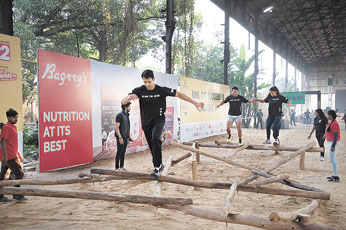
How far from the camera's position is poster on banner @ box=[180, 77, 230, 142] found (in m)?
11.4

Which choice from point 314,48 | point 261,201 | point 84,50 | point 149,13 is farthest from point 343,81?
point 261,201

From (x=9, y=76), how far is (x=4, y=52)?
0.49 m

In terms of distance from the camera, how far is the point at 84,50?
71.7 ft

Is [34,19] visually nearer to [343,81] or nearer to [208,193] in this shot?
[208,193]

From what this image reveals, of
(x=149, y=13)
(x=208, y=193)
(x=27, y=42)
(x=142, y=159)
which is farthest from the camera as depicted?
(x=149, y=13)

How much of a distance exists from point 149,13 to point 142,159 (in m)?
14.9

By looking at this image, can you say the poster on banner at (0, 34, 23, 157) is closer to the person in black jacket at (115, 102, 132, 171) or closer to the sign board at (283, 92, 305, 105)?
the person in black jacket at (115, 102, 132, 171)

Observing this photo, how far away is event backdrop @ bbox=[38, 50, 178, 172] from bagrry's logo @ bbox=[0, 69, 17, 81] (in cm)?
56

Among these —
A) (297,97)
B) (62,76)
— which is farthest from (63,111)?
(297,97)

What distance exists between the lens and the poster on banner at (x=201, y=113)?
11.4 metres

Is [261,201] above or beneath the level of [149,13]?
beneath

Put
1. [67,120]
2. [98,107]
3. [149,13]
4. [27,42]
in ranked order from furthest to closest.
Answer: [149,13], [27,42], [98,107], [67,120]

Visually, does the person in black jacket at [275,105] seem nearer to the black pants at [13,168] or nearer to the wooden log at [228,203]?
the wooden log at [228,203]

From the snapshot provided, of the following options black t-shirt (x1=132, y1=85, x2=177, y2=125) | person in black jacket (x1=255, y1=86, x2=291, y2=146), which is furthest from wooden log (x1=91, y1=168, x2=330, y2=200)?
person in black jacket (x1=255, y1=86, x2=291, y2=146)
